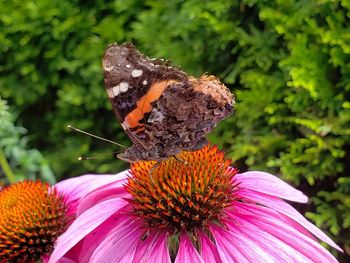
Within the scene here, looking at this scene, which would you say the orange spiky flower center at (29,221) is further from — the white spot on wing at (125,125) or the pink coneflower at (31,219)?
the white spot on wing at (125,125)

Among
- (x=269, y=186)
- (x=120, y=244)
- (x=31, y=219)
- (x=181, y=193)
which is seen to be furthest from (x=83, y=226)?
(x=269, y=186)

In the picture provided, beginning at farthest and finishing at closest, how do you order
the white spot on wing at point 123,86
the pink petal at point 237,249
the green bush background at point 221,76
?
the green bush background at point 221,76 < the white spot on wing at point 123,86 < the pink petal at point 237,249

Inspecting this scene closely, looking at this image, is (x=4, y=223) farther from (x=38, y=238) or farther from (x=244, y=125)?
(x=244, y=125)

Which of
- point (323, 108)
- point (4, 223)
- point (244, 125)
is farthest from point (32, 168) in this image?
point (323, 108)

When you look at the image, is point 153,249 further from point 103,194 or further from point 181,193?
point 103,194

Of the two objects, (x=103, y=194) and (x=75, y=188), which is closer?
(x=103, y=194)

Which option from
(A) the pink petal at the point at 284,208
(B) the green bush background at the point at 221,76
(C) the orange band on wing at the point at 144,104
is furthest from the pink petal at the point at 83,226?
(B) the green bush background at the point at 221,76
